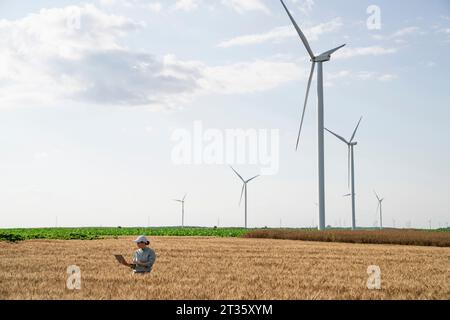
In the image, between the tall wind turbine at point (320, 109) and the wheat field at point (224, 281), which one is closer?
the wheat field at point (224, 281)

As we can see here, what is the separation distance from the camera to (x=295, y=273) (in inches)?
699

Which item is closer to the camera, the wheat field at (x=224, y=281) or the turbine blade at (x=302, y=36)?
the wheat field at (x=224, y=281)

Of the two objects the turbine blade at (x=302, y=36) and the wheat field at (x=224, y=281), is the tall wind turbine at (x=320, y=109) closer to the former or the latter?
the turbine blade at (x=302, y=36)

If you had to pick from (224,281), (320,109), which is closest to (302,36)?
(320,109)

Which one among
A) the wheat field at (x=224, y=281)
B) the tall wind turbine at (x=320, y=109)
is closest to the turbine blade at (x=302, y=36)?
the tall wind turbine at (x=320, y=109)

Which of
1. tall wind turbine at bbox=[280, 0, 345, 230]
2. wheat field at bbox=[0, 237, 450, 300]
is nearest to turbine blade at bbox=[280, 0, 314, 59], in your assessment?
tall wind turbine at bbox=[280, 0, 345, 230]

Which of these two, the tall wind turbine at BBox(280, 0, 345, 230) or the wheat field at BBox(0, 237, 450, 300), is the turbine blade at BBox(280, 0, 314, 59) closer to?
the tall wind turbine at BBox(280, 0, 345, 230)

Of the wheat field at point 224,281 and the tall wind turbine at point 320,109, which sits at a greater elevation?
the tall wind turbine at point 320,109

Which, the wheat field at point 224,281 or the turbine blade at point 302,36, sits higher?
the turbine blade at point 302,36

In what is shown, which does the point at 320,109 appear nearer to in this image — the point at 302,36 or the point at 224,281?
the point at 302,36
